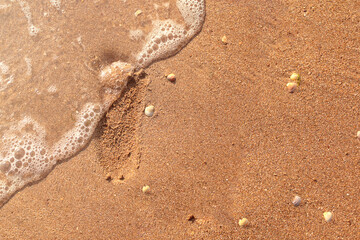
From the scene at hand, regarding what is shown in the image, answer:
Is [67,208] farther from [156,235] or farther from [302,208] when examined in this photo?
[302,208]

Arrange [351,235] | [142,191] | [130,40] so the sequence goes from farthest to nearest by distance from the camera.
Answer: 1. [130,40]
2. [142,191]
3. [351,235]

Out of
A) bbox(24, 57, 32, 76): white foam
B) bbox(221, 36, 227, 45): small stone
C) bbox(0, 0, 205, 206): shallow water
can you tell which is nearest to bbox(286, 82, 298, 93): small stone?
bbox(221, 36, 227, 45): small stone

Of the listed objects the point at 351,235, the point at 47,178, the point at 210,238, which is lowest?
the point at 351,235

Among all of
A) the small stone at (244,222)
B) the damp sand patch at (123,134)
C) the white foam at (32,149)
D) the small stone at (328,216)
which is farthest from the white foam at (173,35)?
the small stone at (328,216)

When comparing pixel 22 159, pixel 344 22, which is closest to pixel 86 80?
pixel 22 159

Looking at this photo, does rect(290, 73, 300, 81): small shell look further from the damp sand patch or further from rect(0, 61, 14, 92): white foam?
rect(0, 61, 14, 92): white foam

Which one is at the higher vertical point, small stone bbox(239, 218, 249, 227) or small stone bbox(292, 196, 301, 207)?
small stone bbox(292, 196, 301, 207)

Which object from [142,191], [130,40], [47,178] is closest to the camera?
[142,191]

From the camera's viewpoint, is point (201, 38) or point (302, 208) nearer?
point (302, 208)
